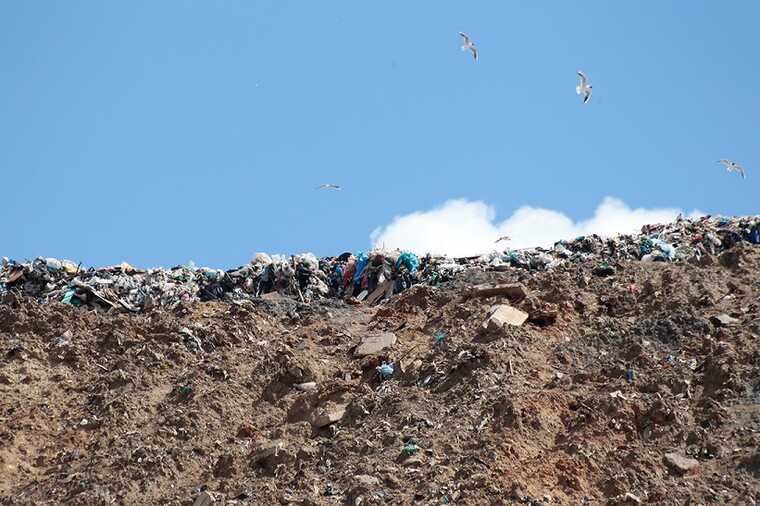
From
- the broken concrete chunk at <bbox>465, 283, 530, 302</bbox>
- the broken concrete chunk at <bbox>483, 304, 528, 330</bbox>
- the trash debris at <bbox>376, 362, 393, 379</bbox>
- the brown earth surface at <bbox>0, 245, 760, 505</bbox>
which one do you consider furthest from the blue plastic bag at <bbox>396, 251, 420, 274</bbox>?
the trash debris at <bbox>376, 362, 393, 379</bbox>

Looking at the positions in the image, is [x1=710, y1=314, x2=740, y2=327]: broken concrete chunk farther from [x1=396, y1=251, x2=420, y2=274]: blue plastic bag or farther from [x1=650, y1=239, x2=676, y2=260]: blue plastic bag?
[x1=396, y1=251, x2=420, y2=274]: blue plastic bag

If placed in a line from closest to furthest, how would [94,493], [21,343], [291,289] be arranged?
[94,493] < [21,343] < [291,289]

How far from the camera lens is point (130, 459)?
13.1 meters

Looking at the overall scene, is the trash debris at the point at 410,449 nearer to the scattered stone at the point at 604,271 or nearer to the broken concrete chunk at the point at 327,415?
the broken concrete chunk at the point at 327,415

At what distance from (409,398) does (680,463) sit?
9.63 ft

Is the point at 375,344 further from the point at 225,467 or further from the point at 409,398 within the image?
the point at 225,467


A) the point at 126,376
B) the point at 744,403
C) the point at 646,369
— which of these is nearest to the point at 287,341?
the point at 126,376

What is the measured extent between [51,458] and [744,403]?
285 inches

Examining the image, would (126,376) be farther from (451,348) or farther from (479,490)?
(479,490)

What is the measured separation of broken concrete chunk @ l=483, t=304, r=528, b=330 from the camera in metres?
14.9

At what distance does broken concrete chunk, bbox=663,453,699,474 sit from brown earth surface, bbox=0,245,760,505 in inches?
0.7

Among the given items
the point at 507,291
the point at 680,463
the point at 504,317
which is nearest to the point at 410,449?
the point at 680,463

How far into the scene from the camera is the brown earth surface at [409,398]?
12.2m

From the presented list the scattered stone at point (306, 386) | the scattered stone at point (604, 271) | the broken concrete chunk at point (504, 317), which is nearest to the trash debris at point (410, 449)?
the scattered stone at point (306, 386)
